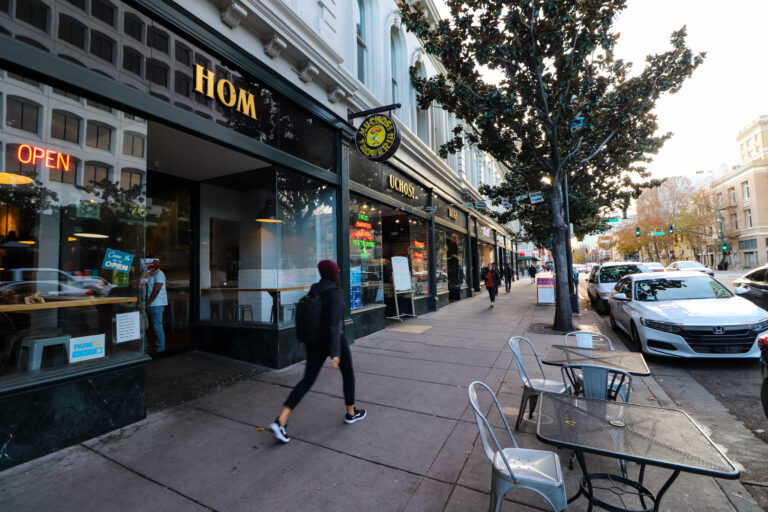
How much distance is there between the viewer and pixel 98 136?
4.04 meters

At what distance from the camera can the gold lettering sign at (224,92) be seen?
4941 mm

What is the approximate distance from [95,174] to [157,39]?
191 cm

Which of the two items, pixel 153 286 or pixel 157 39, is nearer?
pixel 157 39

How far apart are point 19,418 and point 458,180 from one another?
16.8 meters

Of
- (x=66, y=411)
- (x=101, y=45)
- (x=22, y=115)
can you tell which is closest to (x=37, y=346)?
(x=66, y=411)

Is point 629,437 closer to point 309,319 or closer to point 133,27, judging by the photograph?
point 309,319

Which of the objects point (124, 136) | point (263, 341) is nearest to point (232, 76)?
point (124, 136)

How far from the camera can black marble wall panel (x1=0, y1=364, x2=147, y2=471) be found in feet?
10.1

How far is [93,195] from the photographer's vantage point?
13.6ft

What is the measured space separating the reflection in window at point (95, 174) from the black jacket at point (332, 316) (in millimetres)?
2954

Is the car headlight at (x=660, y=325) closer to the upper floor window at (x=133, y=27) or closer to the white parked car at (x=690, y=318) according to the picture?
the white parked car at (x=690, y=318)

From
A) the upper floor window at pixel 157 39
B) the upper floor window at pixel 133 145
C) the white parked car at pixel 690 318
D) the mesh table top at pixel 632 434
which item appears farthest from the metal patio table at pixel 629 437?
the upper floor window at pixel 157 39

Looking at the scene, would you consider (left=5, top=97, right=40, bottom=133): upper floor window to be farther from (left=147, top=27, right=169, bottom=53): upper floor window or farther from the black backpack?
the black backpack

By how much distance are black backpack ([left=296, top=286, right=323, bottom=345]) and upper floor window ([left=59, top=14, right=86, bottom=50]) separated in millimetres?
3593
